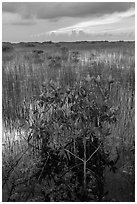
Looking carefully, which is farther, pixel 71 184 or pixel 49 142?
pixel 49 142

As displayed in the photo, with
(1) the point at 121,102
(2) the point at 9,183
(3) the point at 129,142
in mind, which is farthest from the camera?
(1) the point at 121,102

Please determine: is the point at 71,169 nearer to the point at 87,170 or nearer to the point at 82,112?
the point at 87,170

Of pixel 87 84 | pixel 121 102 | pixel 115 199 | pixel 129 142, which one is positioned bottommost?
pixel 115 199

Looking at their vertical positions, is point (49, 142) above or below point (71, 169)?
above

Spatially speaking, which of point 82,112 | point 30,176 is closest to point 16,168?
point 30,176

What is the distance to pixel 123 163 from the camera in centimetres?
448

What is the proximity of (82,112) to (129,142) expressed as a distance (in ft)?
5.12

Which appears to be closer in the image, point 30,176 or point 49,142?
point 30,176

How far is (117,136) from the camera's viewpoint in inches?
204

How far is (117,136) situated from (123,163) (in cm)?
77

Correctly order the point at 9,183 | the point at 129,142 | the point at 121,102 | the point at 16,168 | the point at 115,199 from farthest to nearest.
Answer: the point at 121,102, the point at 129,142, the point at 16,168, the point at 9,183, the point at 115,199

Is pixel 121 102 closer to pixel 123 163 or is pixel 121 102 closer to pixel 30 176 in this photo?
pixel 123 163

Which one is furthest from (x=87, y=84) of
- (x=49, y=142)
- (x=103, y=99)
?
(x=49, y=142)

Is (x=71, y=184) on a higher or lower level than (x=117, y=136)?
lower
